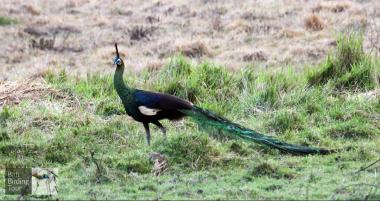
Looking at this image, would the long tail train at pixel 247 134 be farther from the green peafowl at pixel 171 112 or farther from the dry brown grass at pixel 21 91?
the dry brown grass at pixel 21 91

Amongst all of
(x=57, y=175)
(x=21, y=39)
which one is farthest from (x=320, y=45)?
(x=57, y=175)

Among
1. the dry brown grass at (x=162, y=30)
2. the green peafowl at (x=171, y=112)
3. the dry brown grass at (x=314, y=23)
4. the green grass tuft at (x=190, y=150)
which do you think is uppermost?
the green peafowl at (x=171, y=112)

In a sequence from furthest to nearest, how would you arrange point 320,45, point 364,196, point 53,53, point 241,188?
point 53,53 < point 320,45 < point 241,188 < point 364,196

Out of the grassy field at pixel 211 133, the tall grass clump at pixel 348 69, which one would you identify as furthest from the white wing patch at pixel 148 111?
the tall grass clump at pixel 348 69

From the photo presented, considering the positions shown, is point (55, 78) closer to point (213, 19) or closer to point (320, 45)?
point (320, 45)

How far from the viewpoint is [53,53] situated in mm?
15820

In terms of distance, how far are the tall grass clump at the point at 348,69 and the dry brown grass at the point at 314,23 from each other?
4702mm

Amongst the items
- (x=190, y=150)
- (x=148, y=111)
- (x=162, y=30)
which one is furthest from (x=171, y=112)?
(x=162, y=30)

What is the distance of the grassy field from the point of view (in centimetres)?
673

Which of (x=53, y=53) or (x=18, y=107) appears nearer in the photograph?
(x=18, y=107)

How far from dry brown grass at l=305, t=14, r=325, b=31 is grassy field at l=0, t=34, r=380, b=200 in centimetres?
477

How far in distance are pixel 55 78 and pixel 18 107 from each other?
6.64 feet

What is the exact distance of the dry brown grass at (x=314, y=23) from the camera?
16234 mm

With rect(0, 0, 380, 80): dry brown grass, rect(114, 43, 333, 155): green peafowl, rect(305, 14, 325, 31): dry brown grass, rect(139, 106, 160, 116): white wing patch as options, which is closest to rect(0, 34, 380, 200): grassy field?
rect(114, 43, 333, 155): green peafowl
